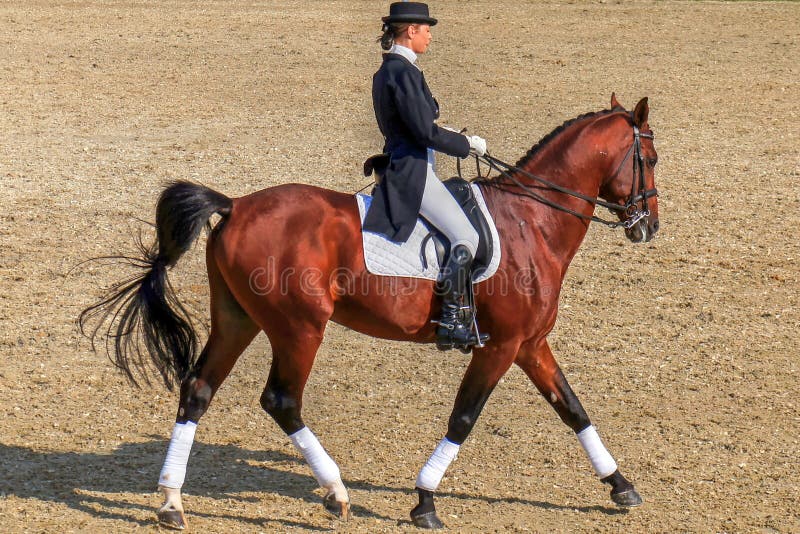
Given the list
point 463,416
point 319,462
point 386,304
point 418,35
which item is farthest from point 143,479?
point 418,35

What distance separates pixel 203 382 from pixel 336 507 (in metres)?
0.98

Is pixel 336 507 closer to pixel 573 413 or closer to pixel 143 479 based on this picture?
pixel 143 479

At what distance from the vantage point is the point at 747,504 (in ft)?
20.5

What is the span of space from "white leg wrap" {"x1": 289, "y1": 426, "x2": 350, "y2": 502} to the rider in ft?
2.95

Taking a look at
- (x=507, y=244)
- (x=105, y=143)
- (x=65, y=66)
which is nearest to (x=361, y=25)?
(x=65, y=66)

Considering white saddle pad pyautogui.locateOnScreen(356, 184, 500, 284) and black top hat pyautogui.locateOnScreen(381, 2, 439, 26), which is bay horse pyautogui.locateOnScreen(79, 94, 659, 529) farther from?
black top hat pyautogui.locateOnScreen(381, 2, 439, 26)

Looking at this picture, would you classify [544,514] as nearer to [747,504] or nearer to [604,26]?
[747,504]

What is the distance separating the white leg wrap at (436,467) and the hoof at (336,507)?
41 centimetres

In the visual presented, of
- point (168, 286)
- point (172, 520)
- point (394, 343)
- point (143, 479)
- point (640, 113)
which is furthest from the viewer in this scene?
point (394, 343)

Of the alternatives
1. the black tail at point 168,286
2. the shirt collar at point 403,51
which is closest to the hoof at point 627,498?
the black tail at point 168,286

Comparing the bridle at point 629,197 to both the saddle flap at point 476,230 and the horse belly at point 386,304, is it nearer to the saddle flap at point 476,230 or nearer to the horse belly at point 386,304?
the saddle flap at point 476,230

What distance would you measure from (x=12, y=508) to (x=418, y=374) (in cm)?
307

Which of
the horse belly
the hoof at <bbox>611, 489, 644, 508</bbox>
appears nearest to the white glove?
the horse belly

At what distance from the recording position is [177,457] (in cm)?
586
